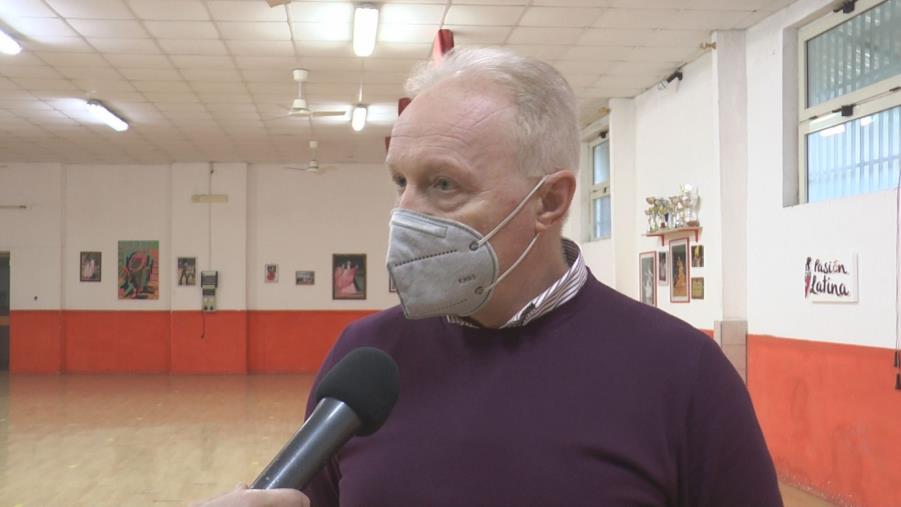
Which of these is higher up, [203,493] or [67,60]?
[67,60]

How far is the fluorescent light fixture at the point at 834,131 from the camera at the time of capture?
6527 millimetres

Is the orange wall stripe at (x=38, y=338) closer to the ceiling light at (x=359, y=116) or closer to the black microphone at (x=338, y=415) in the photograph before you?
the ceiling light at (x=359, y=116)

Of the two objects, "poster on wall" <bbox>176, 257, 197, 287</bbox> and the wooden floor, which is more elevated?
"poster on wall" <bbox>176, 257, 197, 287</bbox>

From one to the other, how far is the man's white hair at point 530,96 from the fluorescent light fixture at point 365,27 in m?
6.18

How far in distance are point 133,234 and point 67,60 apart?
765 centimetres

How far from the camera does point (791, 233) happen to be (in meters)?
7.14

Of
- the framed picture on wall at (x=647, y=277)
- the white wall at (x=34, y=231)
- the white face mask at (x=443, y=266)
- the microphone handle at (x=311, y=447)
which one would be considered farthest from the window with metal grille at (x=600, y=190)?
the microphone handle at (x=311, y=447)

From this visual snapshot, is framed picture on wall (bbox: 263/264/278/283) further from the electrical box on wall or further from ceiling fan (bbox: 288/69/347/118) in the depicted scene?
ceiling fan (bbox: 288/69/347/118)

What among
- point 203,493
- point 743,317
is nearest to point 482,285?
point 203,493

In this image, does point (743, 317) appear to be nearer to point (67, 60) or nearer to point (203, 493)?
point (203, 493)

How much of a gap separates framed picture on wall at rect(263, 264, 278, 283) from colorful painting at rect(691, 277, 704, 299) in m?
9.30

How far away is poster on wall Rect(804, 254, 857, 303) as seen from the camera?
622 cm

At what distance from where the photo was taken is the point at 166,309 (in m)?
16.2

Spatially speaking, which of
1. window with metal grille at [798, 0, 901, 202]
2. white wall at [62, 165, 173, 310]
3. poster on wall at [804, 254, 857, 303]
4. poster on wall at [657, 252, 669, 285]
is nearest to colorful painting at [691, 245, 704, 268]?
poster on wall at [657, 252, 669, 285]
